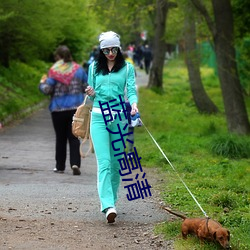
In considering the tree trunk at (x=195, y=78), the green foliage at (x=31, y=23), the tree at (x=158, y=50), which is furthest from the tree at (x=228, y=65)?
the tree at (x=158, y=50)

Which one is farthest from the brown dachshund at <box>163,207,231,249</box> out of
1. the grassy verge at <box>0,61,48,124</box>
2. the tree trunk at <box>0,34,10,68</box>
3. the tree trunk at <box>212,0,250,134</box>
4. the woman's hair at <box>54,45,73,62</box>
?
the tree trunk at <box>0,34,10,68</box>

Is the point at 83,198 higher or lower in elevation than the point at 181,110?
higher

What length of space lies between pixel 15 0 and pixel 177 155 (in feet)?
19.2

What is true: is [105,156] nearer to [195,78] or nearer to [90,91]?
[90,91]

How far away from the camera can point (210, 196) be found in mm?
8633

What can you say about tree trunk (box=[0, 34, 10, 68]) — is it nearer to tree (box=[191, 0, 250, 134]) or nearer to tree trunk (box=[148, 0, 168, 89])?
tree (box=[191, 0, 250, 134])

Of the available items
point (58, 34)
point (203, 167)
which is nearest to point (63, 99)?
point (203, 167)

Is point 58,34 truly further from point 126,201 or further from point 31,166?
point 126,201

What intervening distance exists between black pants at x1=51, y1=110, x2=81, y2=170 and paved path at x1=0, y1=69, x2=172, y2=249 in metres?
0.23

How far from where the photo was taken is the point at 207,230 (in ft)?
20.0

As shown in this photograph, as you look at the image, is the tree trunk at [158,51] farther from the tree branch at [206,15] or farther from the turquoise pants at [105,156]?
the turquoise pants at [105,156]

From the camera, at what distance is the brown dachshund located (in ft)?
19.4

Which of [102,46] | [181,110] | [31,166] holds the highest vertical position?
[102,46]

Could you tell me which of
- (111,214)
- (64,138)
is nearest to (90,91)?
(111,214)
